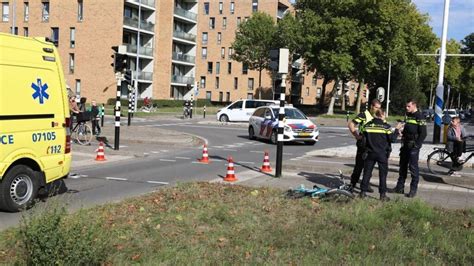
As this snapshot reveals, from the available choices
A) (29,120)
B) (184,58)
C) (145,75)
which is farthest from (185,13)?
(29,120)

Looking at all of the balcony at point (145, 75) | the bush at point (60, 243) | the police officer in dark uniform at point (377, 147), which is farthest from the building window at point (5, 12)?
the bush at point (60, 243)

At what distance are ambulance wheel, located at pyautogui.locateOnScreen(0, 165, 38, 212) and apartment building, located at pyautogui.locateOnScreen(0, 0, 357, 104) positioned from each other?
1609 inches

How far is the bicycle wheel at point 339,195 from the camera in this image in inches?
327

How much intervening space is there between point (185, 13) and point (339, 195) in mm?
63471

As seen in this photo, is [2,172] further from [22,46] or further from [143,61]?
[143,61]

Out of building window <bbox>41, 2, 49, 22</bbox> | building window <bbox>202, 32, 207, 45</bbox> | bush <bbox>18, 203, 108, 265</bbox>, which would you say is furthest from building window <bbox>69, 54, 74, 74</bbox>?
bush <bbox>18, 203, 108, 265</bbox>

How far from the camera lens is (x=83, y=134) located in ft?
62.0

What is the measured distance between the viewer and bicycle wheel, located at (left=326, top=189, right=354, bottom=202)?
8315 mm

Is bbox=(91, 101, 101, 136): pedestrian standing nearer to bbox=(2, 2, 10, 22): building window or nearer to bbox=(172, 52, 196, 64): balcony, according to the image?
bbox=(172, 52, 196, 64): balcony

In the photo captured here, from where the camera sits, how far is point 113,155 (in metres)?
16.1

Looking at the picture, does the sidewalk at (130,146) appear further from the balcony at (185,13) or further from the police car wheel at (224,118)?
the balcony at (185,13)

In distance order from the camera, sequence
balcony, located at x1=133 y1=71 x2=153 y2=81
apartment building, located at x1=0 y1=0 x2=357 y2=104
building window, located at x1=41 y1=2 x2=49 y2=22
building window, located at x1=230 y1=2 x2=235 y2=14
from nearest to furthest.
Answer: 1. apartment building, located at x1=0 y1=0 x2=357 y2=104
2. building window, located at x1=41 y1=2 x2=49 y2=22
3. balcony, located at x1=133 y1=71 x2=153 y2=81
4. building window, located at x1=230 y1=2 x2=235 y2=14

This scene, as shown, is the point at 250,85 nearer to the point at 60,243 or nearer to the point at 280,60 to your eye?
the point at 280,60

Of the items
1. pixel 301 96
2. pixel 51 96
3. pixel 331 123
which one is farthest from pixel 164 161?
pixel 301 96
